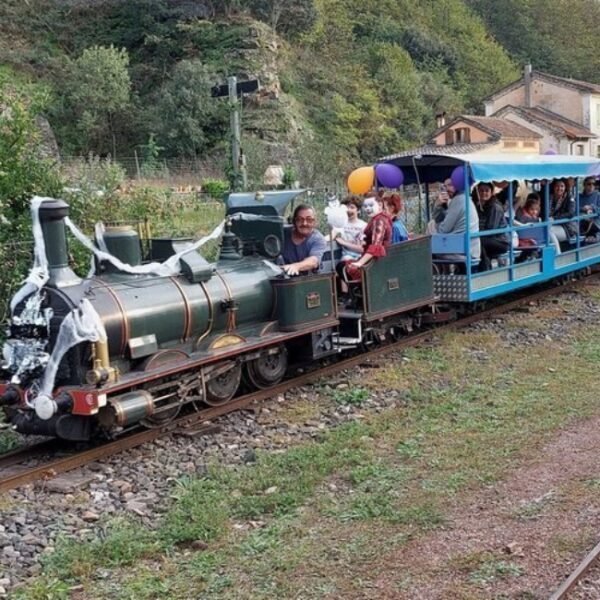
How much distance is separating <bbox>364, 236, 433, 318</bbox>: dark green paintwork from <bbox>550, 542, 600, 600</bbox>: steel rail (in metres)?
5.16

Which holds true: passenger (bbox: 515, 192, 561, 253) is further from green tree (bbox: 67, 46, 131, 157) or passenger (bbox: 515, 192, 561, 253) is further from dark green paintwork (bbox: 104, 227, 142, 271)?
green tree (bbox: 67, 46, 131, 157)

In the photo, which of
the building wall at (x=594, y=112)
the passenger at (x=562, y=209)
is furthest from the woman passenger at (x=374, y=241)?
the building wall at (x=594, y=112)

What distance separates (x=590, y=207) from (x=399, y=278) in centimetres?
658

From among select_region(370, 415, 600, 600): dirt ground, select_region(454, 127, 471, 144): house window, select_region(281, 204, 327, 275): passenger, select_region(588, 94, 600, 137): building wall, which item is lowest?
select_region(370, 415, 600, 600): dirt ground

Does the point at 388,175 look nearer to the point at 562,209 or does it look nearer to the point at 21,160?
the point at 562,209

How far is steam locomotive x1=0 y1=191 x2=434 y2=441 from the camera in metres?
6.20

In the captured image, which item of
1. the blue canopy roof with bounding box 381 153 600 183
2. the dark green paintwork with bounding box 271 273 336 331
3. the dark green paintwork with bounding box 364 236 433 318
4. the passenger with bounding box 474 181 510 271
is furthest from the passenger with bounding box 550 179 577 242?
the dark green paintwork with bounding box 271 273 336 331

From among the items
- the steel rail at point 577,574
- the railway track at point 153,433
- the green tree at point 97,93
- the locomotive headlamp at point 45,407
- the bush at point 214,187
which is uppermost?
the green tree at point 97,93

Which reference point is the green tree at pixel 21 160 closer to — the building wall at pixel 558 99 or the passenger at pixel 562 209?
the passenger at pixel 562 209

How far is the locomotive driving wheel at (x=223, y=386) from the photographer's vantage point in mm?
7453

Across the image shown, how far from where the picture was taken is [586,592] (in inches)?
156

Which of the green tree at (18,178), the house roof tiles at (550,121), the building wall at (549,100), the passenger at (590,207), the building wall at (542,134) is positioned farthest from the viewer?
the building wall at (549,100)

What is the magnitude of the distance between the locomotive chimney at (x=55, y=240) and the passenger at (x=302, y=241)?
2.82 meters

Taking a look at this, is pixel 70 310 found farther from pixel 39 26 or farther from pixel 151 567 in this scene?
pixel 39 26
